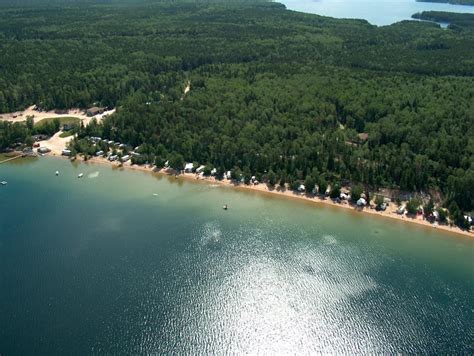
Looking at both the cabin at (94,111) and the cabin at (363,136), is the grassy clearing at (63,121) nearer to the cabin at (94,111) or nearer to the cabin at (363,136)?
the cabin at (94,111)

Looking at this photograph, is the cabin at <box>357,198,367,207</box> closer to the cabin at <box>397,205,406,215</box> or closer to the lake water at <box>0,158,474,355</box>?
the lake water at <box>0,158,474,355</box>

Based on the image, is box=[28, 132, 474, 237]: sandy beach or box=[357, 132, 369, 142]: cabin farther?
box=[357, 132, 369, 142]: cabin

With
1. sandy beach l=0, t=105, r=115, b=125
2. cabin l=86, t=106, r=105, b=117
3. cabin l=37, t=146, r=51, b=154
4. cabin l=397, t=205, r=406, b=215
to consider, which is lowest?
sandy beach l=0, t=105, r=115, b=125

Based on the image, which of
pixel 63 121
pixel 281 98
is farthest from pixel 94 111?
pixel 281 98

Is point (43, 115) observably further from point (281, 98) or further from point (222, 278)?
point (222, 278)

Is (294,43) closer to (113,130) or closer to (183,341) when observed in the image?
(113,130)

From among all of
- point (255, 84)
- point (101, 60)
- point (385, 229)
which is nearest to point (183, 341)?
point (385, 229)

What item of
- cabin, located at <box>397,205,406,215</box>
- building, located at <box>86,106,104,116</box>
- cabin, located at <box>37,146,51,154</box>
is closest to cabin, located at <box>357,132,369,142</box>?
cabin, located at <box>397,205,406,215</box>
